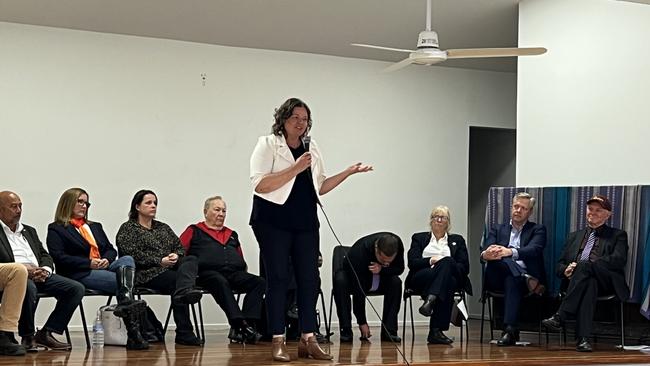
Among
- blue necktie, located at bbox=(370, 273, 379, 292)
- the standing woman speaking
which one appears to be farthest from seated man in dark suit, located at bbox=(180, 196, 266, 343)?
the standing woman speaking

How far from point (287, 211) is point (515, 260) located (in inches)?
97.7

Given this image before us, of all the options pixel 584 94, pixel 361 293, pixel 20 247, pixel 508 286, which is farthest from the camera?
pixel 584 94

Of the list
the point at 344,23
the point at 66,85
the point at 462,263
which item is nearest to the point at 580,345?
the point at 462,263

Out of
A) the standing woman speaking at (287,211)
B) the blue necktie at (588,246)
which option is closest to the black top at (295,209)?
the standing woman speaking at (287,211)

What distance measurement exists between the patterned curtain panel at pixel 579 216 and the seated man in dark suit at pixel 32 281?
328 centimetres

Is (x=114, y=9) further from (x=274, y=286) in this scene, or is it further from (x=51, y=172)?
(x=274, y=286)

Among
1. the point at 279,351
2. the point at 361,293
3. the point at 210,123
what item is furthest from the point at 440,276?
the point at 210,123

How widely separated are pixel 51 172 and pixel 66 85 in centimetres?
75

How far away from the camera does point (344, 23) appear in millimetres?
8438

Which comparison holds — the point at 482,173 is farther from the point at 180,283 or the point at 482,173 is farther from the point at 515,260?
the point at 180,283

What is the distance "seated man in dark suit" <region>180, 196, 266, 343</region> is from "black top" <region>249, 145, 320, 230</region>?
1.78 metres

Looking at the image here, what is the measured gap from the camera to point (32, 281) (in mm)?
6121

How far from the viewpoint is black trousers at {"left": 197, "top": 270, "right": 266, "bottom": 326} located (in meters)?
6.86

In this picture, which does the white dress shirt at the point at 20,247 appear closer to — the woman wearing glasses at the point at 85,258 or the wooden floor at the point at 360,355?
the woman wearing glasses at the point at 85,258
